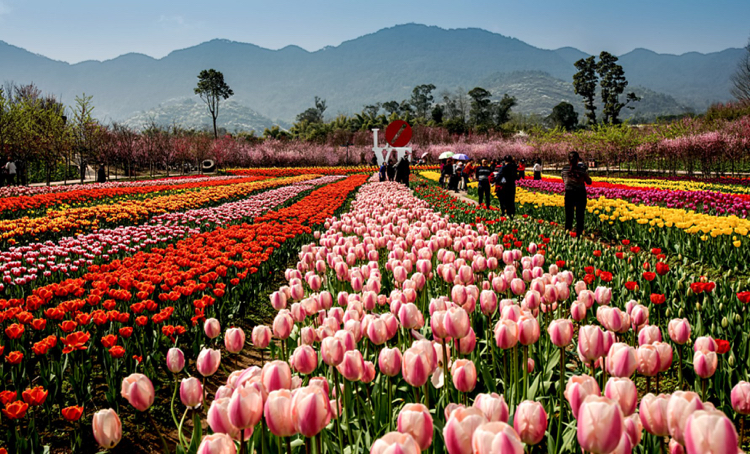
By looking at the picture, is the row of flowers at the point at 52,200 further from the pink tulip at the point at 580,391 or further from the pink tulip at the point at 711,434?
the pink tulip at the point at 711,434

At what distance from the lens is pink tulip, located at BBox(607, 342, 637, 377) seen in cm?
158

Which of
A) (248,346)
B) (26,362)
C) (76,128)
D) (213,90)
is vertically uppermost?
(213,90)

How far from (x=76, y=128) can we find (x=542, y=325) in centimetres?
3320

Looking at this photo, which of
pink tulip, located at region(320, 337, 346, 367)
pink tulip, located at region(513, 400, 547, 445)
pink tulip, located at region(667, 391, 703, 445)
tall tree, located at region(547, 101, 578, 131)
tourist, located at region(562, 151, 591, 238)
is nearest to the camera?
pink tulip, located at region(667, 391, 703, 445)

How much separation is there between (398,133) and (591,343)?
32.6m

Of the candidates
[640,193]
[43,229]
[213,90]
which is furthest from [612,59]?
[43,229]

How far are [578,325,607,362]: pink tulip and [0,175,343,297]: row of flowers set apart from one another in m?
4.81

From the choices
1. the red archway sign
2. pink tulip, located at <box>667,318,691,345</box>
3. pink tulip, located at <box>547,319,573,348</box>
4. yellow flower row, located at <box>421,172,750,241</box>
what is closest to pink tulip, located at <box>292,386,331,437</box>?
pink tulip, located at <box>547,319,573,348</box>

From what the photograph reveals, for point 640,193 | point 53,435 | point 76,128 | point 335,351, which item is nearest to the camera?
point 335,351

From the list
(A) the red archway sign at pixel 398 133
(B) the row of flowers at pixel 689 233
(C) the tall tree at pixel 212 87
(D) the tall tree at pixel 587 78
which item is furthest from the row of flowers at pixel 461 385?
(D) the tall tree at pixel 587 78

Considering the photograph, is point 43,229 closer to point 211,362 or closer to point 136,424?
point 136,424

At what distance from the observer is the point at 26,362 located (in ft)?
9.78

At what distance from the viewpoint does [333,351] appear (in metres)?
1.81

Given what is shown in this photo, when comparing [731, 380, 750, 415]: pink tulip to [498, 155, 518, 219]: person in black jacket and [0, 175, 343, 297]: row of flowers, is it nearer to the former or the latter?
[0, 175, 343, 297]: row of flowers
